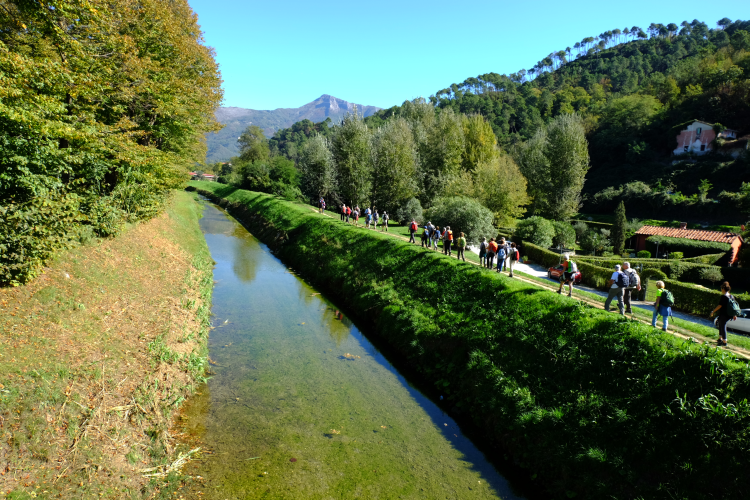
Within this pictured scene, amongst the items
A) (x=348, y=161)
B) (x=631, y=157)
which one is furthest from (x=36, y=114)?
(x=631, y=157)

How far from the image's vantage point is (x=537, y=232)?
38.3 meters

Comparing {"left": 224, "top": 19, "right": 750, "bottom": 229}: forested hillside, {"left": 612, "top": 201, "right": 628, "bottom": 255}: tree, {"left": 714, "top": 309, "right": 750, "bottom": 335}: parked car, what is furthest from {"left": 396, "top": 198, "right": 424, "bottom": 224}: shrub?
{"left": 714, "top": 309, "right": 750, "bottom": 335}: parked car

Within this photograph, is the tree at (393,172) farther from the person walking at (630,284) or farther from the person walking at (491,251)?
the person walking at (630,284)

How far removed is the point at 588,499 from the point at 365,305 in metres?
13.1

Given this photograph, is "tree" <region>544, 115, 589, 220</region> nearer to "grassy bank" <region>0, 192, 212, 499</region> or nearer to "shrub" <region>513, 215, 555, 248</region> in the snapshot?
"shrub" <region>513, 215, 555, 248</region>

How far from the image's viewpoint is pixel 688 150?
74.9 metres

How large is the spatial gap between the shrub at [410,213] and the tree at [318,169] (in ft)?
33.7

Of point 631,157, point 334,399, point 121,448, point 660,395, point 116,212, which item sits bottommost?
point 334,399

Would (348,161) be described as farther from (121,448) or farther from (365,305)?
(121,448)

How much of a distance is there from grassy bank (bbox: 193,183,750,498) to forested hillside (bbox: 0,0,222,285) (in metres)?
12.4

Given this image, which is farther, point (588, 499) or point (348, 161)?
point (348, 161)

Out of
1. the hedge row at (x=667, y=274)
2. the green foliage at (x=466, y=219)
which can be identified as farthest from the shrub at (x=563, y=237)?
the green foliage at (x=466, y=219)

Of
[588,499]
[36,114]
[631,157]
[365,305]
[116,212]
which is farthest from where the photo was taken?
[631,157]

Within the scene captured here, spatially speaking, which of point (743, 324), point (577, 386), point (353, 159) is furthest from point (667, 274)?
point (353, 159)
